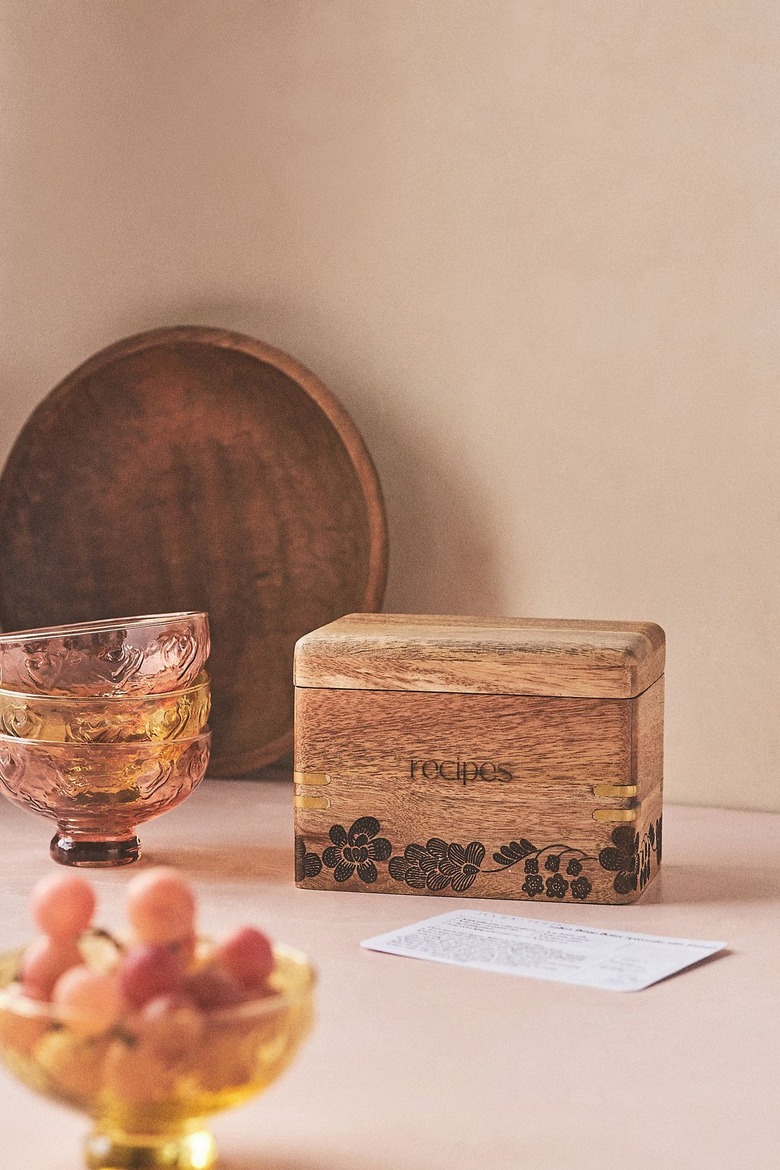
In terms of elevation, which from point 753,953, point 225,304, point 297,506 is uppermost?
point 225,304

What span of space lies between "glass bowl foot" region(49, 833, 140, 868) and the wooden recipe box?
0.18 m

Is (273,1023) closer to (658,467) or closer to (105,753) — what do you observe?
(105,753)

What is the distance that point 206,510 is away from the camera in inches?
62.0

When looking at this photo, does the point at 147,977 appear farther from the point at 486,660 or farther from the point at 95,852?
the point at 95,852

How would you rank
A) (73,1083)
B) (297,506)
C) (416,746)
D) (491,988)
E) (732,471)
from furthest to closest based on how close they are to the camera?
1. (297,506)
2. (732,471)
3. (416,746)
4. (491,988)
5. (73,1083)

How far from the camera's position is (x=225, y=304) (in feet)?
5.23

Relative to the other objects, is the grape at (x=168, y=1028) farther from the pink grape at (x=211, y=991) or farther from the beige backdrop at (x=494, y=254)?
the beige backdrop at (x=494, y=254)

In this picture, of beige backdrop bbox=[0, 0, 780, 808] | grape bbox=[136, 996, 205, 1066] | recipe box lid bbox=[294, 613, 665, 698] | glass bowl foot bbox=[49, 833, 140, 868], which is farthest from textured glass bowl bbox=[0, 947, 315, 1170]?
beige backdrop bbox=[0, 0, 780, 808]

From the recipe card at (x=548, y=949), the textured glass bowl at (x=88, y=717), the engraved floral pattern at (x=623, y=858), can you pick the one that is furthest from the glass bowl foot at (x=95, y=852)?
the engraved floral pattern at (x=623, y=858)

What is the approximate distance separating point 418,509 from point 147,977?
1.01m

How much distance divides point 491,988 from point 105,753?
0.44 meters

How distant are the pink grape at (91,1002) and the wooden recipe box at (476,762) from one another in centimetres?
58

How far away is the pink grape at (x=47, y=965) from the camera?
0.58 m

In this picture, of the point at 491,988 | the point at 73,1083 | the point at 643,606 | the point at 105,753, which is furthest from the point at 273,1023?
the point at 643,606
